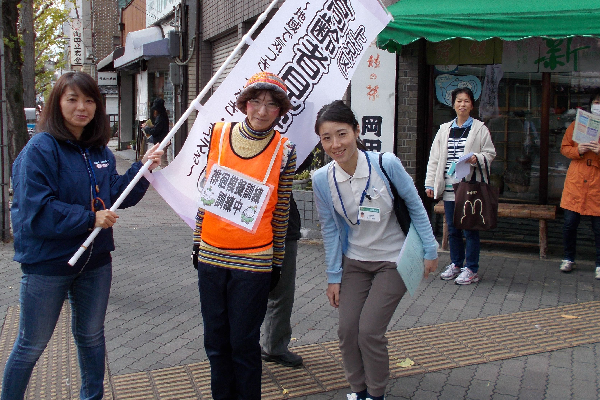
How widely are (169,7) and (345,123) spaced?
47.5 ft

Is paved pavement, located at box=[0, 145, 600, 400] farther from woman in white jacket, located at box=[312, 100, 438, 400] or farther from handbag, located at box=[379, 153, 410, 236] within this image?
handbag, located at box=[379, 153, 410, 236]

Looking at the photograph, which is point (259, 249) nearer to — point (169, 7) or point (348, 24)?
point (348, 24)

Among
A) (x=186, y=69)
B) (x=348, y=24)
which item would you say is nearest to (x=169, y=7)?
(x=186, y=69)

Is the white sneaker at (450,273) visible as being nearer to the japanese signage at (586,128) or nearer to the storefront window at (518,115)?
the japanese signage at (586,128)

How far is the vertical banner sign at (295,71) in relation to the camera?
3490 millimetres

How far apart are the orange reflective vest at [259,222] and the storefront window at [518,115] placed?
5.43 m

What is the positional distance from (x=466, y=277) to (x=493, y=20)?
104 inches

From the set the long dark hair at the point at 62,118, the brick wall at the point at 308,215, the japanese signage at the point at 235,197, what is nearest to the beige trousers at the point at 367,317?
the japanese signage at the point at 235,197

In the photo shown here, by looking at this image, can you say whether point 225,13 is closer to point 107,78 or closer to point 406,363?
point 406,363

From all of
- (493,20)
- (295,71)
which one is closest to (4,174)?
(295,71)

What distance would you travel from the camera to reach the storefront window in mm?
7586

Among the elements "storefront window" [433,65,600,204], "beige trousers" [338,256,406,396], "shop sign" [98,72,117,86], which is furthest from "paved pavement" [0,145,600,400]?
"shop sign" [98,72,117,86]

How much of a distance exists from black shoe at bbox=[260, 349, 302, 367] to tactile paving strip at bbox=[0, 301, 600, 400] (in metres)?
0.04

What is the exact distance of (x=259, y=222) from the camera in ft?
10.00
